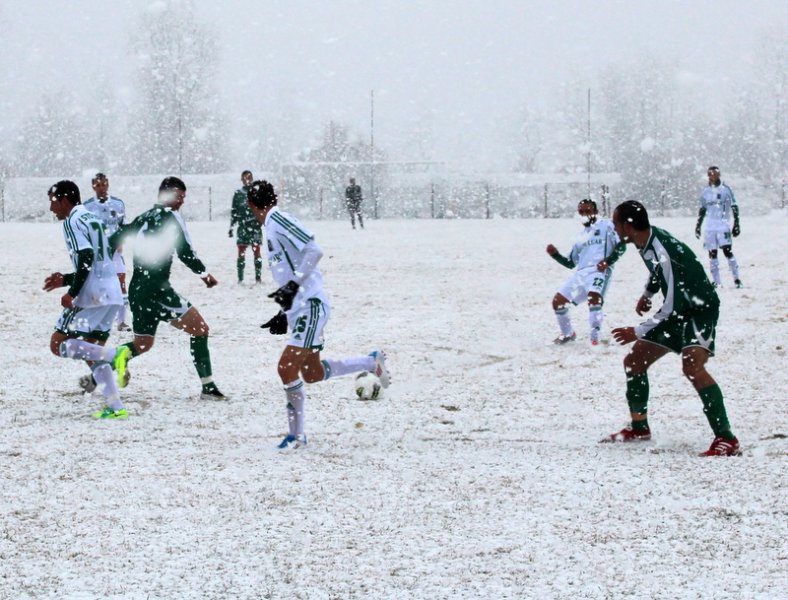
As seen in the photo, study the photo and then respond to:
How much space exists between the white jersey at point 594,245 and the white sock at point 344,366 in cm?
455

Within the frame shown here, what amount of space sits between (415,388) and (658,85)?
2759 inches

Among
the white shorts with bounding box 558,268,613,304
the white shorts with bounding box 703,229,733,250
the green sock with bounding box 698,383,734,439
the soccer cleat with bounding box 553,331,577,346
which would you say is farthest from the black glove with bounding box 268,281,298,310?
the white shorts with bounding box 703,229,733,250

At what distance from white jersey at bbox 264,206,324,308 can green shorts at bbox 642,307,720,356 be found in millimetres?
2290

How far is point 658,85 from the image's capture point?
7431 cm

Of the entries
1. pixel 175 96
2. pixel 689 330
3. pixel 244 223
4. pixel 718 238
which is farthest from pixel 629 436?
pixel 175 96

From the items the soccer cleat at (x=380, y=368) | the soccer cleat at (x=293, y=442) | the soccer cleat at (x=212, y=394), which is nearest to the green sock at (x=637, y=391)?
the soccer cleat at (x=380, y=368)

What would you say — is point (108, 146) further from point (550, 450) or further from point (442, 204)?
point (550, 450)

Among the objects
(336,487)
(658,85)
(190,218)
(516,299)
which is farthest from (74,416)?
(658,85)

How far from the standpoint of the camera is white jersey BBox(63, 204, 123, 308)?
7.36m

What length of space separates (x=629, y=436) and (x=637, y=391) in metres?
0.33

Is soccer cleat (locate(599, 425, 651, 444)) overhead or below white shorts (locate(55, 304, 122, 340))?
below

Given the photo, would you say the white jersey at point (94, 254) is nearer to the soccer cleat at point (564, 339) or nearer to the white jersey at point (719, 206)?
the soccer cleat at point (564, 339)

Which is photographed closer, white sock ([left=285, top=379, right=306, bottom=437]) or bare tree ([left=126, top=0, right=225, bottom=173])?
white sock ([left=285, top=379, right=306, bottom=437])

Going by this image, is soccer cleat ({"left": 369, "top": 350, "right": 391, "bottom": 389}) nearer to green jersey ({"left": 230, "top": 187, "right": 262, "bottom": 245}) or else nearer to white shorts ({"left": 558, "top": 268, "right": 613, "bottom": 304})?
white shorts ({"left": 558, "top": 268, "right": 613, "bottom": 304})
